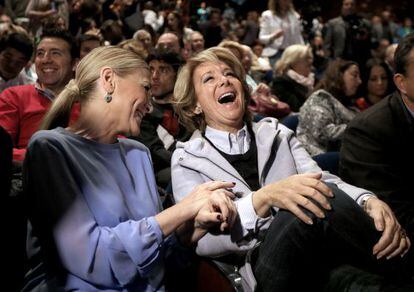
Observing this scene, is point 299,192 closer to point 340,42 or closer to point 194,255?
point 194,255

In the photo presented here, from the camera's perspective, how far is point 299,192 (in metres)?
1.55

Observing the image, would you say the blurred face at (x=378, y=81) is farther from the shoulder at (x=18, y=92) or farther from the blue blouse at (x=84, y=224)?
the blue blouse at (x=84, y=224)

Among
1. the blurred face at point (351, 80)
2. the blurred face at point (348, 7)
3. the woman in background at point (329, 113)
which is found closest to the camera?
the woman in background at point (329, 113)

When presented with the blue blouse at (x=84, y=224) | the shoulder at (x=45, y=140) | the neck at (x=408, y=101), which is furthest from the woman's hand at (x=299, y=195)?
the neck at (x=408, y=101)

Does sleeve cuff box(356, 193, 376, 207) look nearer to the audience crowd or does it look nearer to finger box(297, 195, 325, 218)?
the audience crowd

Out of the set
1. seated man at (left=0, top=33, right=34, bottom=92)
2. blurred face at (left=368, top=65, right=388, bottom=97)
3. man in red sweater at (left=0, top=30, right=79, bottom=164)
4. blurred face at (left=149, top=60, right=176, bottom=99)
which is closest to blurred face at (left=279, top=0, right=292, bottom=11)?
blurred face at (left=368, top=65, right=388, bottom=97)

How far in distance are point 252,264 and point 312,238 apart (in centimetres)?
24

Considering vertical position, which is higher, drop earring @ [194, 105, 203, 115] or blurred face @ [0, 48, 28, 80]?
drop earring @ [194, 105, 203, 115]

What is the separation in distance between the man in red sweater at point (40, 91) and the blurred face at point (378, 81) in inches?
93.0

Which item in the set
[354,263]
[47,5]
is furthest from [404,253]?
[47,5]

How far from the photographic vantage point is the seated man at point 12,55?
3.66 metres

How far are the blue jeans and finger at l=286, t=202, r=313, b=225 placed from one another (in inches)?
0.5

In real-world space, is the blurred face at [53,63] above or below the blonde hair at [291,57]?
above

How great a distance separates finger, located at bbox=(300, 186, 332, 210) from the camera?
60.1 inches
